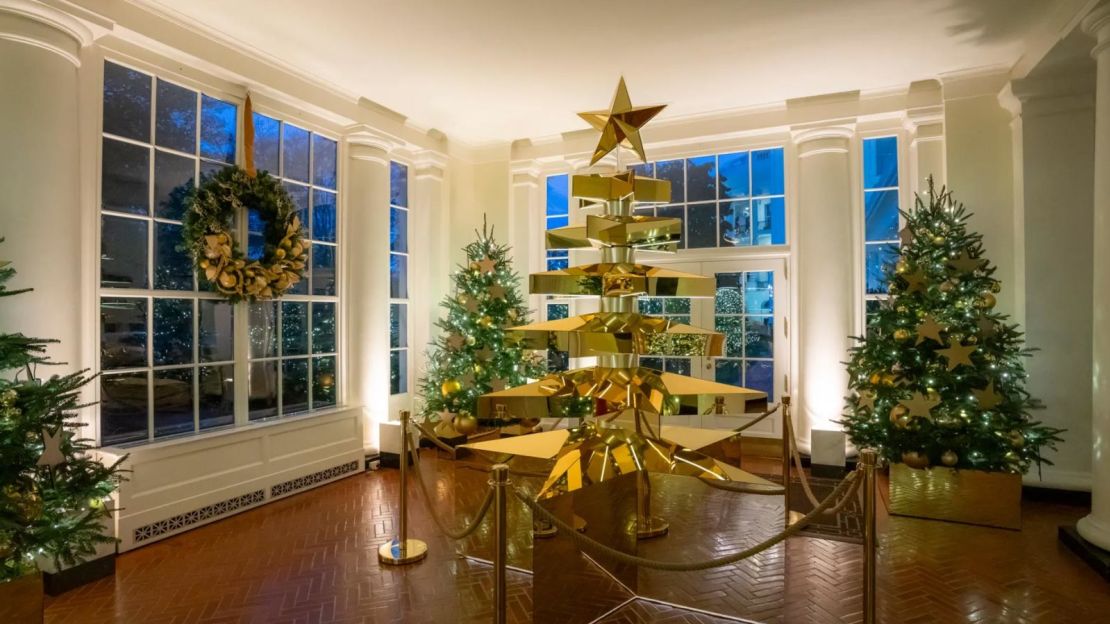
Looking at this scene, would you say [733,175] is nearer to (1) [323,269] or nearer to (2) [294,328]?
(1) [323,269]

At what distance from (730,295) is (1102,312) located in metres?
3.71

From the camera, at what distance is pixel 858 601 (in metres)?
3.46

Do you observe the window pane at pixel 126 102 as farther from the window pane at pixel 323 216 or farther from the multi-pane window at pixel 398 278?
the multi-pane window at pixel 398 278

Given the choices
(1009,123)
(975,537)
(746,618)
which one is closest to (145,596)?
(746,618)

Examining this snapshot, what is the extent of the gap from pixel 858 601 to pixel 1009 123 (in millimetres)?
4968

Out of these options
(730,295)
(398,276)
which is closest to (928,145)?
(730,295)

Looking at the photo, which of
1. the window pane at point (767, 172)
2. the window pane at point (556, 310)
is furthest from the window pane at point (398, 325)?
the window pane at point (767, 172)

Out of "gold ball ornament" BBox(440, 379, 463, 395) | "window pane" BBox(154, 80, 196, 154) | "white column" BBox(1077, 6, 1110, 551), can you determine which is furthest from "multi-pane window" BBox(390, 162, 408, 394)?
"white column" BBox(1077, 6, 1110, 551)

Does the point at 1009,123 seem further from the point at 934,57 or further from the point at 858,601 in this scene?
the point at 858,601

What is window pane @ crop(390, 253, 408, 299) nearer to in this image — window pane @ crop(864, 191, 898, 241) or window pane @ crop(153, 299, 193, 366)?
window pane @ crop(153, 299, 193, 366)

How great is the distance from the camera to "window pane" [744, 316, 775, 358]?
23.3ft

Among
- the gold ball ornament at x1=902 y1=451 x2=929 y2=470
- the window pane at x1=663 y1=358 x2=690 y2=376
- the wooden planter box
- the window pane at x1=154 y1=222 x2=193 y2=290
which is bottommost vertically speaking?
the wooden planter box

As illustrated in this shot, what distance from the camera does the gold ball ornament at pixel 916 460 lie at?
4824mm

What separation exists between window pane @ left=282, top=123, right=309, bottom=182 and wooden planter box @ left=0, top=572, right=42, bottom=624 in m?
4.18
